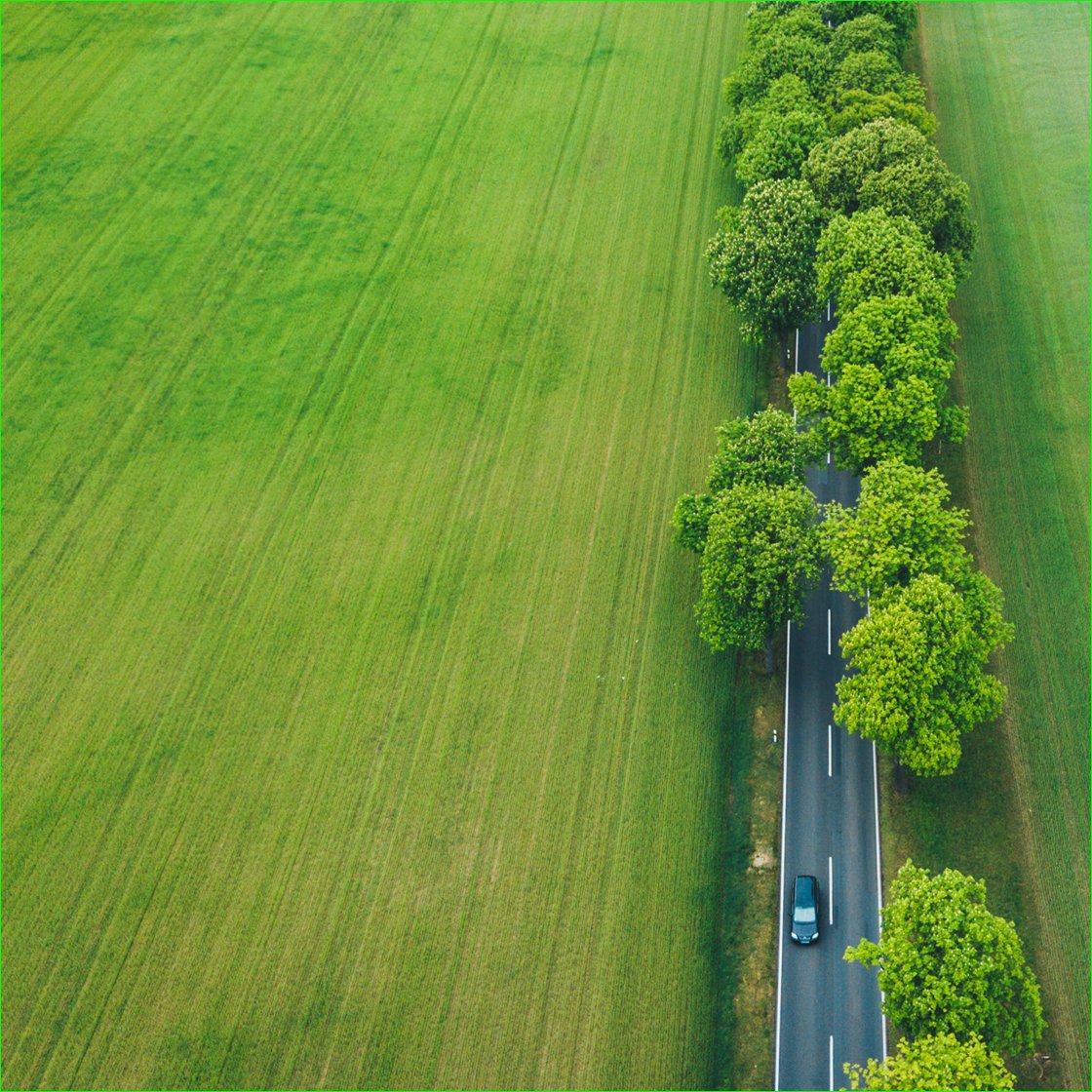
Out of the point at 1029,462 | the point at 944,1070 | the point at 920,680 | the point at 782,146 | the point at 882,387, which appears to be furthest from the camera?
the point at 782,146

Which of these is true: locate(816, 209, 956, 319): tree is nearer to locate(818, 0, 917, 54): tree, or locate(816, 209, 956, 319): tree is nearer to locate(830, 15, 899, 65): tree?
locate(830, 15, 899, 65): tree

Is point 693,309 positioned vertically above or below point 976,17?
below

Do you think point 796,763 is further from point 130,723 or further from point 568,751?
point 130,723

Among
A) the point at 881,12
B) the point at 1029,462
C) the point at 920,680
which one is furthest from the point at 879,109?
the point at 920,680

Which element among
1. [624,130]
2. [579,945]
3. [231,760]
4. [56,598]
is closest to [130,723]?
[231,760]

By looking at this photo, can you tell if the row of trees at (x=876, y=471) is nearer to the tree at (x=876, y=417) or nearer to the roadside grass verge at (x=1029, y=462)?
the tree at (x=876, y=417)

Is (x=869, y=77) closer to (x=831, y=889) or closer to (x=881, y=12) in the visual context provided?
(x=881, y=12)
